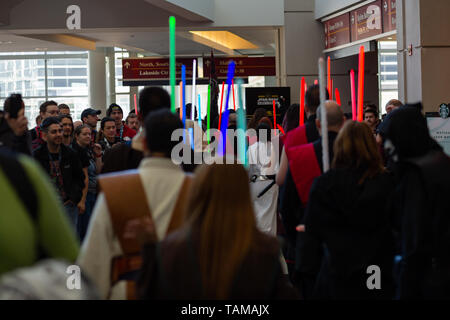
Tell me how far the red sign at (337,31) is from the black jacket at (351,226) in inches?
417

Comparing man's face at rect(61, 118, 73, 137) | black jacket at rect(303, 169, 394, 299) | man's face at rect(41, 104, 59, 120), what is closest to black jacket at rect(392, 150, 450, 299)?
black jacket at rect(303, 169, 394, 299)

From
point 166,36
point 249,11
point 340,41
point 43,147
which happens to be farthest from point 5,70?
point 43,147

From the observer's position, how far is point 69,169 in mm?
7465

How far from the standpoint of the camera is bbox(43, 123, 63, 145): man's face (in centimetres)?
726

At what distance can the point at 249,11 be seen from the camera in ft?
51.1

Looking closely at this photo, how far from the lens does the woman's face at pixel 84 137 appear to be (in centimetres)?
830

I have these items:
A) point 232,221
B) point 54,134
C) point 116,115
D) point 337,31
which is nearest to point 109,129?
point 116,115

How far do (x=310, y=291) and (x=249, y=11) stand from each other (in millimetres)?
11456

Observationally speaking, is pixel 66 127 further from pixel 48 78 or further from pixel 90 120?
pixel 48 78

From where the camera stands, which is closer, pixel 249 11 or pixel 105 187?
pixel 105 187

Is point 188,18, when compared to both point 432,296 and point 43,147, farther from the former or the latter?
point 432,296

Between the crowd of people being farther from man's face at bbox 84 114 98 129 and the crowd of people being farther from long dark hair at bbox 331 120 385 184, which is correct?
man's face at bbox 84 114 98 129

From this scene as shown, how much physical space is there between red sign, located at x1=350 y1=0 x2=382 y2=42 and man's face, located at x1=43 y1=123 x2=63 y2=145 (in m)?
6.85

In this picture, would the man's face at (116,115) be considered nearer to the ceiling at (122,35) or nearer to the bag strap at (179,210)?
the ceiling at (122,35)
